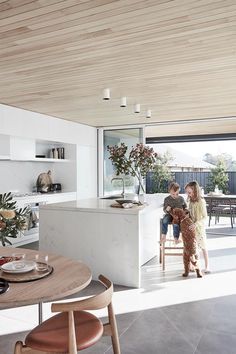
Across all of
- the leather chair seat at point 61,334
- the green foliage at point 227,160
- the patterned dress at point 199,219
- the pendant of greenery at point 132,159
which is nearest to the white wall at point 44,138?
the pendant of greenery at point 132,159

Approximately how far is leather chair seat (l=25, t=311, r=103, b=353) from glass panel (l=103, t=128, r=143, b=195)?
18.8 feet

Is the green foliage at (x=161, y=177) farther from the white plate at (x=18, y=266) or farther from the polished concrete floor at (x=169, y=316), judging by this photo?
the white plate at (x=18, y=266)

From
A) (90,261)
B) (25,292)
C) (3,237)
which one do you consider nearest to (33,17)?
(3,237)

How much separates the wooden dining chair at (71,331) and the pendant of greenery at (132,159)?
231cm

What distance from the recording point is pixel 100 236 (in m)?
3.94

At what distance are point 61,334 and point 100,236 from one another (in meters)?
2.30

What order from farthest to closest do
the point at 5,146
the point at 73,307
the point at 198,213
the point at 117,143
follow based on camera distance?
the point at 117,143, the point at 5,146, the point at 198,213, the point at 73,307

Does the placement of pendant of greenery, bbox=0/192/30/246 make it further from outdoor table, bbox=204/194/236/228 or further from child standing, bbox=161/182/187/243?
outdoor table, bbox=204/194/236/228

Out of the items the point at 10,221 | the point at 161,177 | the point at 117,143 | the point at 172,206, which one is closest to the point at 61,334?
the point at 10,221

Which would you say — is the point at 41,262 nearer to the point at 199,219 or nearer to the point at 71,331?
the point at 71,331

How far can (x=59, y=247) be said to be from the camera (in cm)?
423

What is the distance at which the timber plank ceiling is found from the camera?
2.33 m

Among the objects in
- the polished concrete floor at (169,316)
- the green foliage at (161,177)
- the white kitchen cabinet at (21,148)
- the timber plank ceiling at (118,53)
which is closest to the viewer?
the timber plank ceiling at (118,53)

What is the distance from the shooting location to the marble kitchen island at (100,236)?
3.74 m
